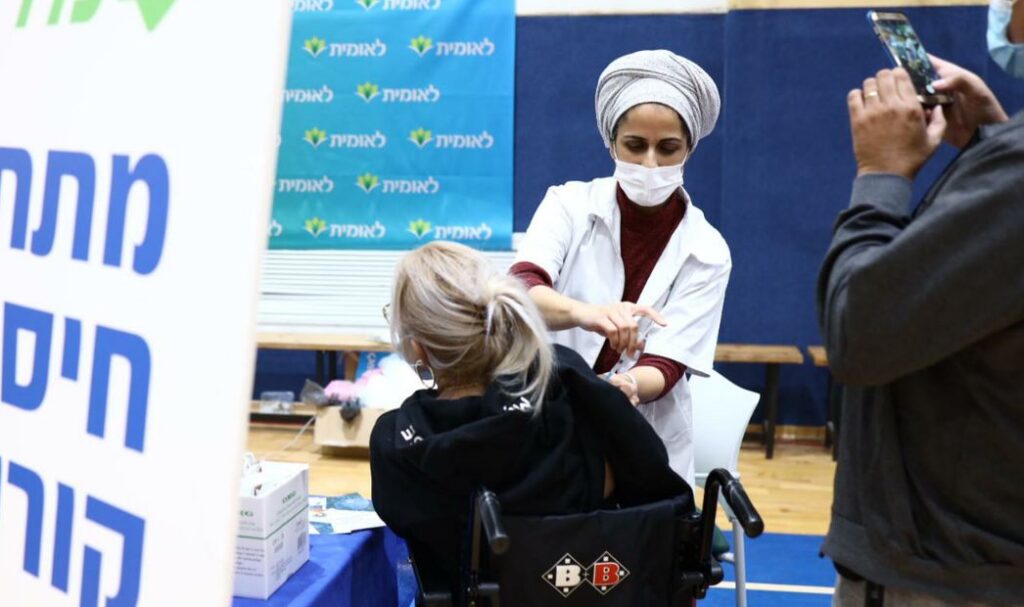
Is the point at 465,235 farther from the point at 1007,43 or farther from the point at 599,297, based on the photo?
the point at 1007,43

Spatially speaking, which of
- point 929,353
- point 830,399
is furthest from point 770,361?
point 929,353

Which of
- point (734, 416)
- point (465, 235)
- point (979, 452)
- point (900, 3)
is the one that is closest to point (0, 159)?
point (979, 452)

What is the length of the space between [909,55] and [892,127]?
11 centimetres

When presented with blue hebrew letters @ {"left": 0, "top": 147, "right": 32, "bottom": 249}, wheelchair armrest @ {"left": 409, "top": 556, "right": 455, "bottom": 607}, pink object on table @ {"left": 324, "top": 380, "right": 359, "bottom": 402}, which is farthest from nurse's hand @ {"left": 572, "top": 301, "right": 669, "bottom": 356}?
pink object on table @ {"left": 324, "top": 380, "right": 359, "bottom": 402}

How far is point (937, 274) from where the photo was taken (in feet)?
2.89

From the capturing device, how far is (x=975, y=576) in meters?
1.00

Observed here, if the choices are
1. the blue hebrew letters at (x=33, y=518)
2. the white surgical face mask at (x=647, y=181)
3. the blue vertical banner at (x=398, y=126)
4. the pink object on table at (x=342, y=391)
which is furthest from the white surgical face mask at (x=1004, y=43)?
the blue vertical banner at (x=398, y=126)

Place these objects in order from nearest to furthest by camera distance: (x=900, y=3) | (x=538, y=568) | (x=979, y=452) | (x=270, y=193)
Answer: (x=270, y=193)
(x=979, y=452)
(x=538, y=568)
(x=900, y=3)

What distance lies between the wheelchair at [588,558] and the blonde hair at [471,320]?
20 centimetres

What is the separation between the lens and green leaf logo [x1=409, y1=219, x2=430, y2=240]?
5801 mm

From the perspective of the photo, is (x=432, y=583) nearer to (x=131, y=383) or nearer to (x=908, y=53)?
(x=131, y=383)

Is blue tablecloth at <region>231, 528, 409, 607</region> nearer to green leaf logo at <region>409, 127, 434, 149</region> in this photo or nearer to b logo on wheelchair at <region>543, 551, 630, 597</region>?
b logo on wheelchair at <region>543, 551, 630, 597</region>

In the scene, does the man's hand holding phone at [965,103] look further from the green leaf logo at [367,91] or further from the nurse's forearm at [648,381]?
the green leaf logo at [367,91]

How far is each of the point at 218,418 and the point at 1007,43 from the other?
913 millimetres
